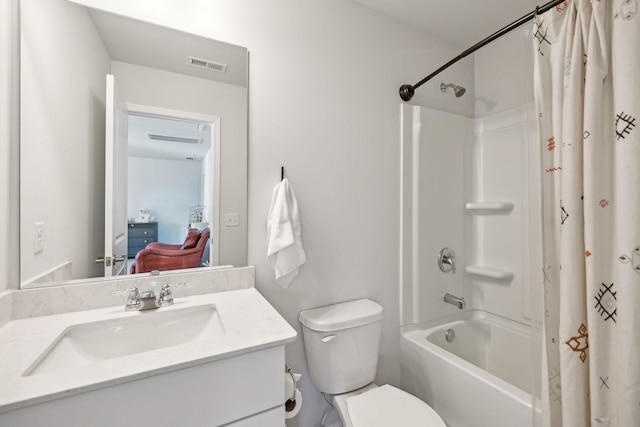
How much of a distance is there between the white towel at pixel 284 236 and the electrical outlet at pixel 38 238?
0.84 meters

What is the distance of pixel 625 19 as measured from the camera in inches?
31.2

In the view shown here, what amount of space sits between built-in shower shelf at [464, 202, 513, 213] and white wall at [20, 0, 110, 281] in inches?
84.8

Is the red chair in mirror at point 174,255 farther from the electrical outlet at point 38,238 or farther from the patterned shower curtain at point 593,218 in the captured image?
the patterned shower curtain at point 593,218

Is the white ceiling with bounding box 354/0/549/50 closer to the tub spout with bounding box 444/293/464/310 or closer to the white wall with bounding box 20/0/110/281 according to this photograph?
the white wall with bounding box 20/0/110/281

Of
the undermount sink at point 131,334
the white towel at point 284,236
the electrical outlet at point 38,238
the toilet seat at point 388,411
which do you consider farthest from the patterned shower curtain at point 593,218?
the electrical outlet at point 38,238

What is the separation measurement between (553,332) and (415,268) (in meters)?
0.86

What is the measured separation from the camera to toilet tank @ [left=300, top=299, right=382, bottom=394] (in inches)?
51.8

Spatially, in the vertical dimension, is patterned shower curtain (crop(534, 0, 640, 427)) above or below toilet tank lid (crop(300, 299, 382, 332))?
above

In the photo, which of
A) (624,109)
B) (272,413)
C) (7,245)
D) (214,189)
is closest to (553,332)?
(624,109)

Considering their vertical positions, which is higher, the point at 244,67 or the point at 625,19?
the point at 244,67

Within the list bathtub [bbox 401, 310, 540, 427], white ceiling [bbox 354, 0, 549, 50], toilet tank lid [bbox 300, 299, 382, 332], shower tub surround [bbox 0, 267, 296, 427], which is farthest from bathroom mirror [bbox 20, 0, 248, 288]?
bathtub [bbox 401, 310, 540, 427]

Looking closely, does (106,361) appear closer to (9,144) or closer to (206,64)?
(9,144)

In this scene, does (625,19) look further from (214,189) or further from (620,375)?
(214,189)

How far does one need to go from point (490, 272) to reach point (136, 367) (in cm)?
205
